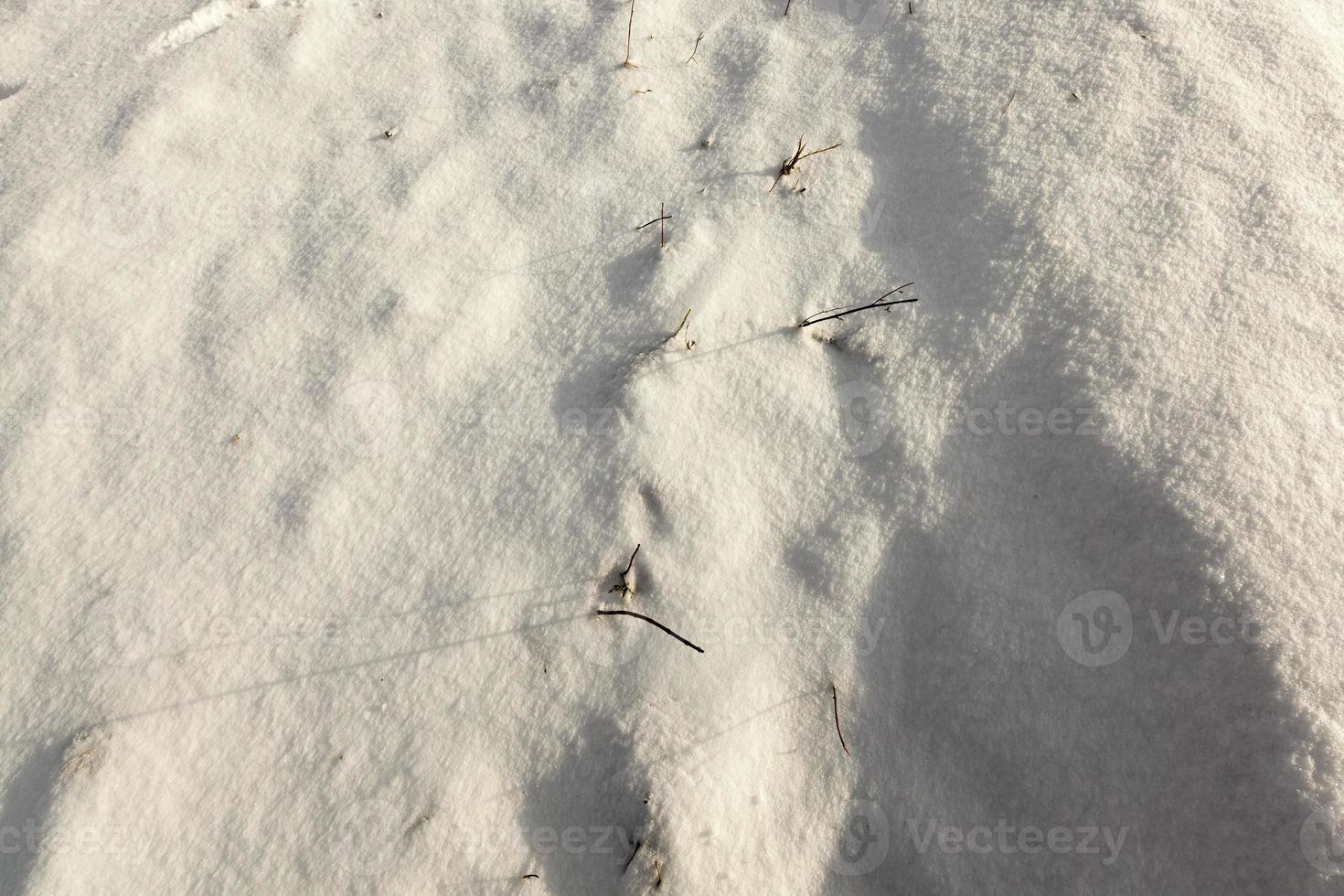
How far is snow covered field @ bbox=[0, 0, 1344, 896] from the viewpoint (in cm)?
122

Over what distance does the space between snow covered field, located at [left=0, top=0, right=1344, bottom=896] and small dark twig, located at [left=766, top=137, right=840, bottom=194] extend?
0.04 m

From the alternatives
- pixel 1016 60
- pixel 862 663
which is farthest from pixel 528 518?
pixel 1016 60

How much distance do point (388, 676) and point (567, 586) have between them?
1.18 ft

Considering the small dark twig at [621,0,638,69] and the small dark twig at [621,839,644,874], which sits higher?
the small dark twig at [621,0,638,69]

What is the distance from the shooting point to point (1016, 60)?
1844 millimetres

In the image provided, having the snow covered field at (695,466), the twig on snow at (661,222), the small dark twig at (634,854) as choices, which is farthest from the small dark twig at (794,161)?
the small dark twig at (634,854)

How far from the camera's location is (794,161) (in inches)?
72.1

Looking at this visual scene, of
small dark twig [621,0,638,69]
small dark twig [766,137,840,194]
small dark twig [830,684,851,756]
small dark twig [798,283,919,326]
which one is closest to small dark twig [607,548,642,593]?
small dark twig [830,684,851,756]

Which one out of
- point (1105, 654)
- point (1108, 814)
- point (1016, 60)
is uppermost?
point (1016, 60)

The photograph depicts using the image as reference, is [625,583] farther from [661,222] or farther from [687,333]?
[661,222]

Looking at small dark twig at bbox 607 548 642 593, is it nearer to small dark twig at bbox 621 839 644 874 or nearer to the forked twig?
the forked twig

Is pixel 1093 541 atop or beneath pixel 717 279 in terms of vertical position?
beneath

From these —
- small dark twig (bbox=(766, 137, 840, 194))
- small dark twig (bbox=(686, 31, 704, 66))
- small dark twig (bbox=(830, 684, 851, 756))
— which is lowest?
small dark twig (bbox=(830, 684, 851, 756))

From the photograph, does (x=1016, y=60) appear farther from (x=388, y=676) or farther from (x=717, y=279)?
(x=388, y=676)
